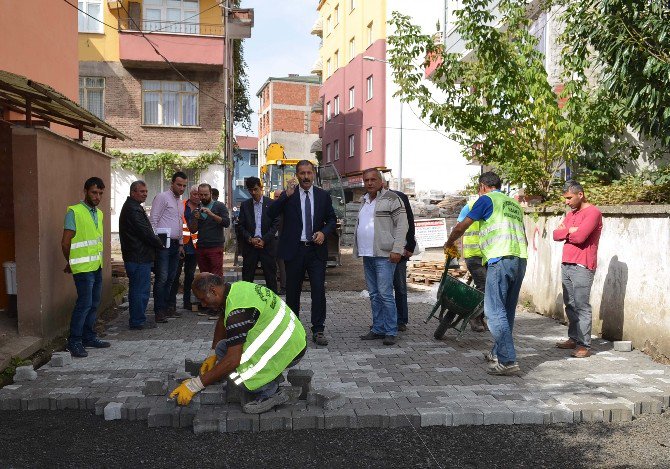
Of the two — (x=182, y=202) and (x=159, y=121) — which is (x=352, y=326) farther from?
(x=159, y=121)

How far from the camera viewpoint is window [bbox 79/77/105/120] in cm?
2355

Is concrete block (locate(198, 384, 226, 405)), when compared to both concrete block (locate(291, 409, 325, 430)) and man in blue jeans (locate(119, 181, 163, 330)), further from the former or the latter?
man in blue jeans (locate(119, 181, 163, 330))

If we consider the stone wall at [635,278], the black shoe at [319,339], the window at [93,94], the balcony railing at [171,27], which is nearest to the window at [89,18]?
the balcony railing at [171,27]

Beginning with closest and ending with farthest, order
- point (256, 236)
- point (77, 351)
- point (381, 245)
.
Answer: point (77, 351) → point (381, 245) → point (256, 236)

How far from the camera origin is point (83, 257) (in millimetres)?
7055

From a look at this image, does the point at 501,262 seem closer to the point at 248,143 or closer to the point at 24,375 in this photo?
the point at 24,375

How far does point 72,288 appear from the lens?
8.37 m

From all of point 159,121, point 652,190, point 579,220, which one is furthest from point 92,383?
point 159,121

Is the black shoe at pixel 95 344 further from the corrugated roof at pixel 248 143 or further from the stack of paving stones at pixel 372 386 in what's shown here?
the corrugated roof at pixel 248 143

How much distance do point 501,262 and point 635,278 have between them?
2.23m

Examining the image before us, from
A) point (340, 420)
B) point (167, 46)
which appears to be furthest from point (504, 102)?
point (167, 46)

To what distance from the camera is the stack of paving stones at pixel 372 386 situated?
5047mm

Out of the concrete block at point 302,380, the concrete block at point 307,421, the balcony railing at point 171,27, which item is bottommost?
the concrete block at point 307,421

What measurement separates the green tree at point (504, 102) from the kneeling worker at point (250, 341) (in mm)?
7369
